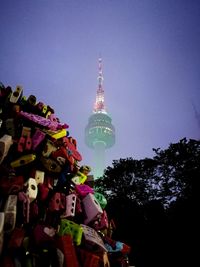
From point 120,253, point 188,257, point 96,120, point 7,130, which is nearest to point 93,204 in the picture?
point 120,253

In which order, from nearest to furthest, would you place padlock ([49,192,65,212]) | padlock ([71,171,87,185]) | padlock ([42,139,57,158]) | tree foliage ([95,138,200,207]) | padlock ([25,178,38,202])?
1. padlock ([25,178,38,202])
2. padlock ([49,192,65,212])
3. padlock ([42,139,57,158])
4. padlock ([71,171,87,185])
5. tree foliage ([95,138,200,207])

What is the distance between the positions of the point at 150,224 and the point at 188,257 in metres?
6.04

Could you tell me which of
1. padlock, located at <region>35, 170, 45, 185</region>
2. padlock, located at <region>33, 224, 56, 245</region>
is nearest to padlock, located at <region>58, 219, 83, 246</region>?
padlock, located at <region>33, 224, 56, 245</region>

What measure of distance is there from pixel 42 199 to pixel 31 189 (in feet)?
1.57

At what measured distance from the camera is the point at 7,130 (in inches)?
244

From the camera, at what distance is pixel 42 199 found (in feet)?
19.3

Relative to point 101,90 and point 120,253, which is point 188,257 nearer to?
point 120,253

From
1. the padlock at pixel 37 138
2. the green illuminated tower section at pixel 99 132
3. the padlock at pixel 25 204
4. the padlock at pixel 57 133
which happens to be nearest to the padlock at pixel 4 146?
the padlock at pixel 37 138

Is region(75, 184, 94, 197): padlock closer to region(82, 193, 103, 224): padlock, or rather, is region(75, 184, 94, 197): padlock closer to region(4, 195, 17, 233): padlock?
region(82, 193, 103, 224): padlock

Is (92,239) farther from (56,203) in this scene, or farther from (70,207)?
(56,203)

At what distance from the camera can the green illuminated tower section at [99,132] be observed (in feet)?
461

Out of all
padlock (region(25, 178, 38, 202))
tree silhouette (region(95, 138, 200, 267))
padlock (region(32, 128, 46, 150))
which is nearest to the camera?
padlock (region(25, 178, 38, 202))

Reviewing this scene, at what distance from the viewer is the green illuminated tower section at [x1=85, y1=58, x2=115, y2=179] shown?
461 feet

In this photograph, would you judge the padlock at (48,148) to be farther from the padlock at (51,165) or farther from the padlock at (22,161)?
the padlock at (22,161)
